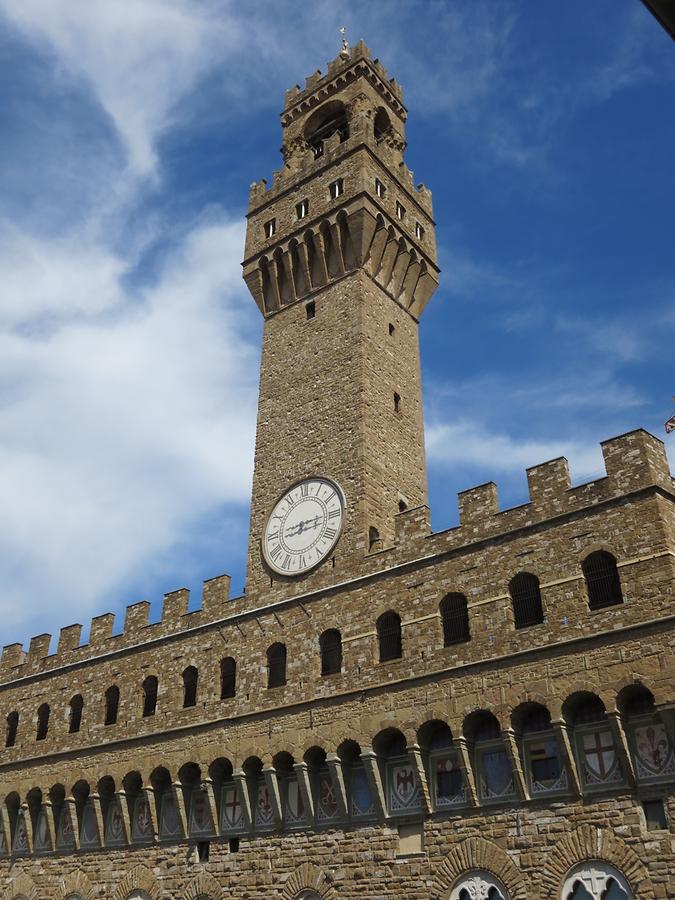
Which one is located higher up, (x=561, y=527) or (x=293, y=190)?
(x=293, y=190)

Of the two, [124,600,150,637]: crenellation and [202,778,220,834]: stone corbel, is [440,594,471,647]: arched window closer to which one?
[202,778,220,834]: stone corbel

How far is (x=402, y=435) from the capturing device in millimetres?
27391

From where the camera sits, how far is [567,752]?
1738 cm

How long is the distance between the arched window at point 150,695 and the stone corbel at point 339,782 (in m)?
7.16

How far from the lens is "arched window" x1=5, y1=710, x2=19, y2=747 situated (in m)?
29.6

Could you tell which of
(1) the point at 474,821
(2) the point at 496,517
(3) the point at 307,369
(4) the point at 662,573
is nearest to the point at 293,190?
(3) the point at 307,369

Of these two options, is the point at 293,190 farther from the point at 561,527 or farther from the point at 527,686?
the point at 527,686

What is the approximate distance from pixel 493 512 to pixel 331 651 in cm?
559

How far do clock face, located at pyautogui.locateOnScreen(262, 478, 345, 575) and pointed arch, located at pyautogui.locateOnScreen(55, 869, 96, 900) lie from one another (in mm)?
10432

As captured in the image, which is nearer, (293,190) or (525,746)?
(525,746)

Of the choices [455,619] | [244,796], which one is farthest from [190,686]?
[455,619]

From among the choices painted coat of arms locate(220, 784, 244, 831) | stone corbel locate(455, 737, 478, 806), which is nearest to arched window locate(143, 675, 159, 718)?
painted coat of arms locate(220, 784, 244, 831)

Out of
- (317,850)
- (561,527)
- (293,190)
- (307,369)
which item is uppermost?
(293,190)

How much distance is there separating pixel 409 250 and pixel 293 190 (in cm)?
519
